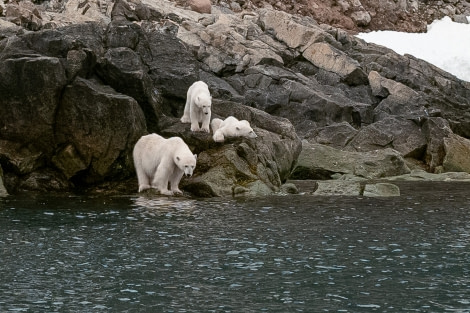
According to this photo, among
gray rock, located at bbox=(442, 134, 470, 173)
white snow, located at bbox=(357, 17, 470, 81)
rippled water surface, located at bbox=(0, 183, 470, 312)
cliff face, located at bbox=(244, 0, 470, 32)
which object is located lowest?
rippled water surface, located at bbox=(0, 183, 470, 312)

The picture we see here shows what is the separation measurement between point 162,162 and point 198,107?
3601 millimetres

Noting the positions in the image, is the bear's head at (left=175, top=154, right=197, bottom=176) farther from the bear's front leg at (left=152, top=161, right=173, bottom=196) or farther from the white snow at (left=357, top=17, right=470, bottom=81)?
the white snow at (left=357, top=17, right=470, bottom=81)

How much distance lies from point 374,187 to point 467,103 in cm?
2792

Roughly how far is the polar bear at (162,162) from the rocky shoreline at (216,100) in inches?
44.4

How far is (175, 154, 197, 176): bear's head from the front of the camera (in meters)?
29.3

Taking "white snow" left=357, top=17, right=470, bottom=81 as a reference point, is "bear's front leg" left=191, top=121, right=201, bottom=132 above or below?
below

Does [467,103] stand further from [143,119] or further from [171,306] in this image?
[171,306]

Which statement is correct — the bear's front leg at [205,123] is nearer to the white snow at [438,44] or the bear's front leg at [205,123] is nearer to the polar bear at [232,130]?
the polar bear at [232,130]

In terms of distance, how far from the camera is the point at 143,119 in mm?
33000

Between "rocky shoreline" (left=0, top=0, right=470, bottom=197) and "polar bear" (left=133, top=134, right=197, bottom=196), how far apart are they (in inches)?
44.4

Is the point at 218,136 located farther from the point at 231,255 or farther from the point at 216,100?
the point at 231,255

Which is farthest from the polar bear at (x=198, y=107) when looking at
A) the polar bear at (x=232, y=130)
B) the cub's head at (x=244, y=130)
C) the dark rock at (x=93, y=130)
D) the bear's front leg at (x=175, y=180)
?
the bear's front leg at (x=175, y=180)

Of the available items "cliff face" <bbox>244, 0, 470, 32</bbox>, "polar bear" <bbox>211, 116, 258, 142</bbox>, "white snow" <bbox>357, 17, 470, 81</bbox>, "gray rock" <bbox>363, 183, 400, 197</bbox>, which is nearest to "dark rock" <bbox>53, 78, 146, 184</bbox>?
"polar bear" <bbox>211, 116, 258, 142</bbox>

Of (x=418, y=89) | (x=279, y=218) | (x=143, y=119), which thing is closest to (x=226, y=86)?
(x=418, y=89)
